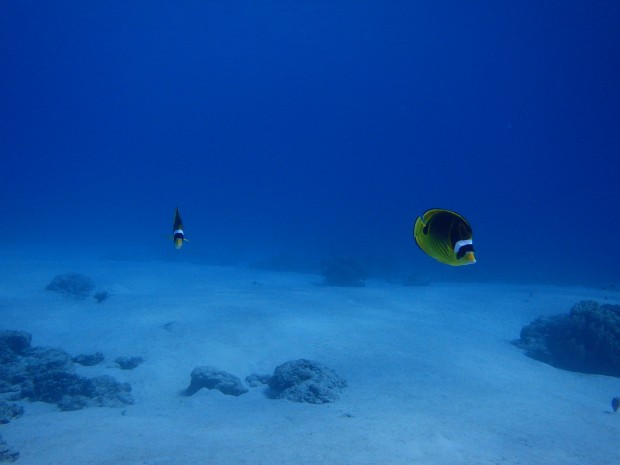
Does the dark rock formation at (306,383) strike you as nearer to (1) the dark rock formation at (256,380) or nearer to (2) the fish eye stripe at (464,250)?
(1) the dark rock formation at (256,380)

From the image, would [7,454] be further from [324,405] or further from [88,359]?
[88,359]

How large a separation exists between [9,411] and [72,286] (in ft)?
34.3

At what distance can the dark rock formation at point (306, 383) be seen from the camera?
19.8 ft

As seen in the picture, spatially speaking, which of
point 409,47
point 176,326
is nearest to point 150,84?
point 409,47

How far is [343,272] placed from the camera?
20.1 meters

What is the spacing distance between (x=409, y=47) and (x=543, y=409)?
131 metres

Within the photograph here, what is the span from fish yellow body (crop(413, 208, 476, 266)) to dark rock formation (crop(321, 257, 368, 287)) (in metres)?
18.0

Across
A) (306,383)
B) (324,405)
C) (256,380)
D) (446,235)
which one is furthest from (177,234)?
(256,380)

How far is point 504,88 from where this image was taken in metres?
111

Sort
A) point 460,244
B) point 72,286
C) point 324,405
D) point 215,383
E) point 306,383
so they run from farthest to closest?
point 72,286 → point 215,383 → point 306,383 → point 324,405 → point 460,244

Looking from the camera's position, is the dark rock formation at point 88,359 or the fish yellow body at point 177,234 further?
the dark rock formation at point 88,359

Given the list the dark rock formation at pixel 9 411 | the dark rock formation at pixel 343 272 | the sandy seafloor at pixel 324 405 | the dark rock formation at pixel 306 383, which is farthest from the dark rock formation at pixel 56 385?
the dark rock formation at pixel 343 272

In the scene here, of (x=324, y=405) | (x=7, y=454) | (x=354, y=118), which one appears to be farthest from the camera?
(x=354, y=118)

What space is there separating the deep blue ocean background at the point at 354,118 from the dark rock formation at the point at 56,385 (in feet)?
68.7
